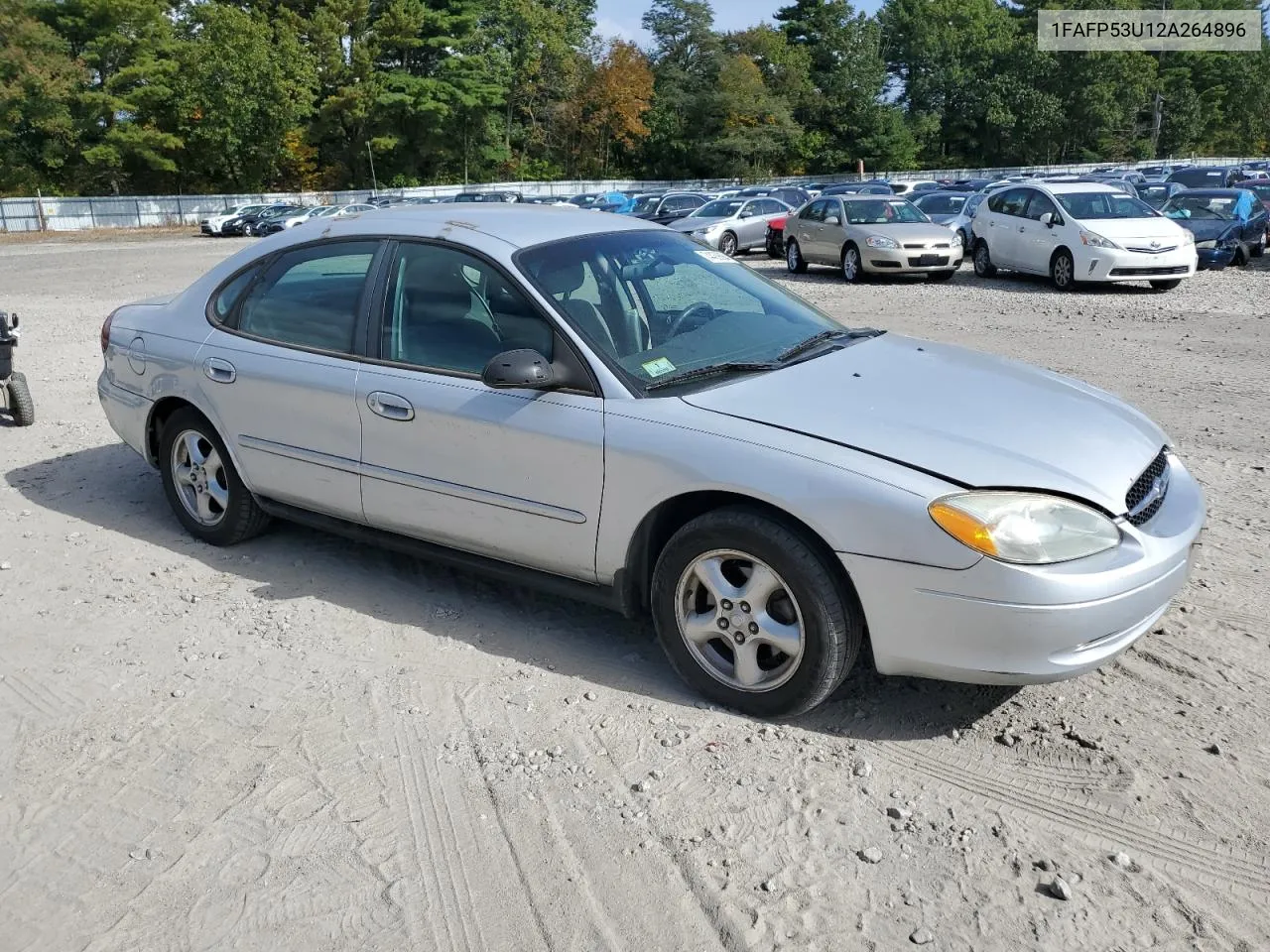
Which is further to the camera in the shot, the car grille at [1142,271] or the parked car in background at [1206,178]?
the parked car in background at [1206,178]

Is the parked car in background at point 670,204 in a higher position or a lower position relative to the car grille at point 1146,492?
lower

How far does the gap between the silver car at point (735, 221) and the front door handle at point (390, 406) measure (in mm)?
20552

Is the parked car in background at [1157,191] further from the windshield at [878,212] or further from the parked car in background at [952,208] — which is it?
the windshield at [878,212]

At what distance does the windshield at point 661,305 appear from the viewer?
4.07 meters

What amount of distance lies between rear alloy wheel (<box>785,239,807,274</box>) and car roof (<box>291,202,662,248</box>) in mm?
16216

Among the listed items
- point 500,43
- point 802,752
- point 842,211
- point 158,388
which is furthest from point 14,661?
point 500,43

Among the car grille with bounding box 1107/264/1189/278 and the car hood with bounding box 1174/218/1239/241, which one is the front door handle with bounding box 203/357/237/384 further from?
the car hood with bounding box 1174/218/1239/241

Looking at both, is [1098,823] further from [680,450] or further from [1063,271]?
[1063,271]

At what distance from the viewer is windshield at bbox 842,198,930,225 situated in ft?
63.9

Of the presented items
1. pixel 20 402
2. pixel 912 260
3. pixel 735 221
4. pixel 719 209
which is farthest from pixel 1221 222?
pixel 20 402

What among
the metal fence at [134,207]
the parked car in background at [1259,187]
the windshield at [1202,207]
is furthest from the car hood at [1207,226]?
the metal fence at [134,207]

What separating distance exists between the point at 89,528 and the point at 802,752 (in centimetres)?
420

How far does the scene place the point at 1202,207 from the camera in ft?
64.2

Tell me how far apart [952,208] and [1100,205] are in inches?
350
